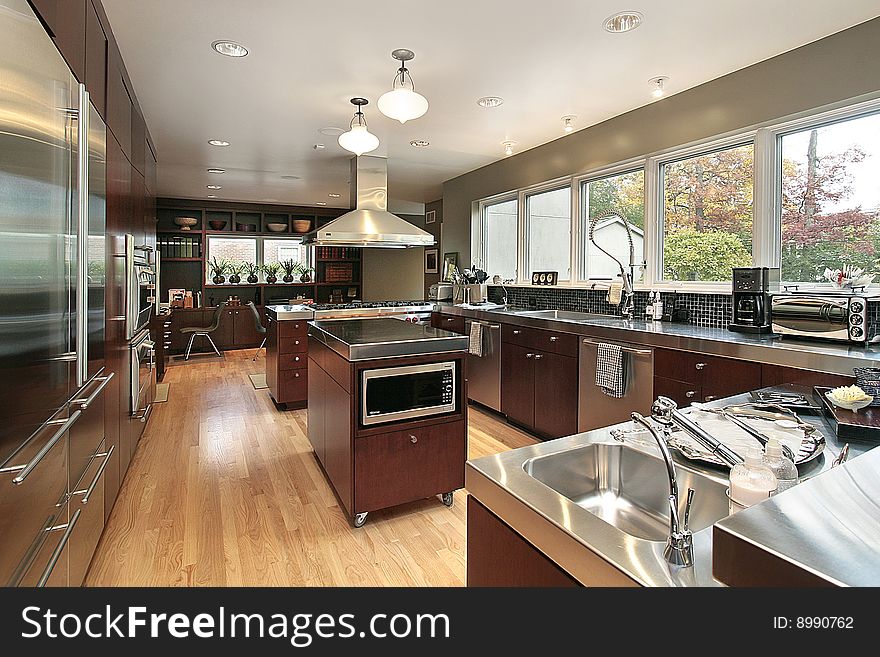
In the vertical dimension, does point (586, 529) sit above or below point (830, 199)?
below

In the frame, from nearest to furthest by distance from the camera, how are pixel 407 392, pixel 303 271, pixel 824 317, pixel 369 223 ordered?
pixel 824 317 < pixel 407 392 < pixel 369 223 < pixel 303 271

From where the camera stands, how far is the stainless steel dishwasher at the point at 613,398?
10.1 ft

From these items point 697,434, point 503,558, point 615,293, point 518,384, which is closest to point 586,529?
point 503,558

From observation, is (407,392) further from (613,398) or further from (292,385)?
(292,385)

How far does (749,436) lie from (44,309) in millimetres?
1869

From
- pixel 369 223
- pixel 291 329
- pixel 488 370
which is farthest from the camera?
pixel 369 223

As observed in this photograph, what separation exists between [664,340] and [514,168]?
10.1ft

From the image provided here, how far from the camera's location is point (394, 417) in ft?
8.46

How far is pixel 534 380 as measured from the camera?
156 inches

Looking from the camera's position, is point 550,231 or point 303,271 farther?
point 303,271

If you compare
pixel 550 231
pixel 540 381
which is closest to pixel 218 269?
pixel 550 231

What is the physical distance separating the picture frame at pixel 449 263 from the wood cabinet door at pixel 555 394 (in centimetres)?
289

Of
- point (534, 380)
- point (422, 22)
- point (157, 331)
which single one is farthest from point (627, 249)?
point (157, 331)

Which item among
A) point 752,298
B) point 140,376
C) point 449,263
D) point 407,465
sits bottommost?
point 407,465
